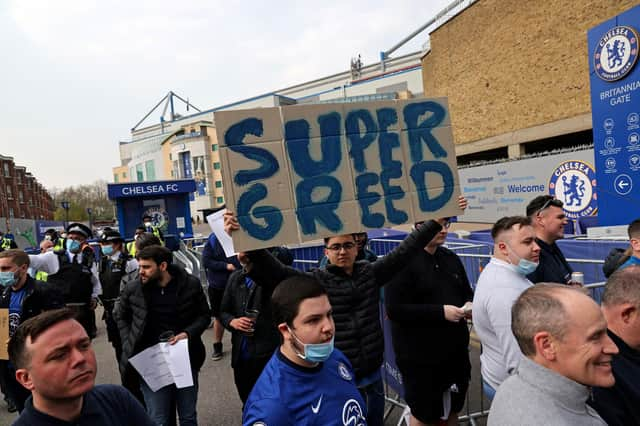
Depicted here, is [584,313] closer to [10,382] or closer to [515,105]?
[10,382]

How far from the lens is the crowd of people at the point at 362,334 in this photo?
1.61 metres

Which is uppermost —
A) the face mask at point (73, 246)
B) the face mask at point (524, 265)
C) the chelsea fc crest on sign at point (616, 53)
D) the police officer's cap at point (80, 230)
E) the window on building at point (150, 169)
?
the window on building at point (150, 169)

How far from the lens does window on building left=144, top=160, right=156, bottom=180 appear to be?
78.3 meters

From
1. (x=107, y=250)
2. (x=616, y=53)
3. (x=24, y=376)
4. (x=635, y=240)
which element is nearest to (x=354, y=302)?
(x=24, y=376)

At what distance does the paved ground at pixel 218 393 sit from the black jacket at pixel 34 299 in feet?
5.92

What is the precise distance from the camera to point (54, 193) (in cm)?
9300

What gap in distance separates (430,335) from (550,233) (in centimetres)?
150

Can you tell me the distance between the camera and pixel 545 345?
5.27 feet

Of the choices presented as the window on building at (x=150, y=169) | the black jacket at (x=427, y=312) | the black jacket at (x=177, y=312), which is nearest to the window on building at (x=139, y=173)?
the window on building at (x=150, y=169)

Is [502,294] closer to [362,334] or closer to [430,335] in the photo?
[430,335]

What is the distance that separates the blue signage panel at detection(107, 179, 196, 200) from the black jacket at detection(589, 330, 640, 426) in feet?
47.1

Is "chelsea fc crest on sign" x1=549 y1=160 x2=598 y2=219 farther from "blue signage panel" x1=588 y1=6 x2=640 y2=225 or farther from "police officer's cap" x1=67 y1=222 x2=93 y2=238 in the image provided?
"police officer's cap" x1=67 y1=222 x2=93 y2=238

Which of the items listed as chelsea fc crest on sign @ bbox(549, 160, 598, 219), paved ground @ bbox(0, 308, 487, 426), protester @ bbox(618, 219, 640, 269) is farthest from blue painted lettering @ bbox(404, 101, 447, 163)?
chelsea fc crest on sign @ bbox(549, 160, 598, 219)

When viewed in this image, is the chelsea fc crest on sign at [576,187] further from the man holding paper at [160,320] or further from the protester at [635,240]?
the man holding paper at [160,320]
